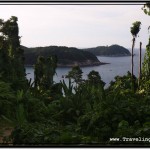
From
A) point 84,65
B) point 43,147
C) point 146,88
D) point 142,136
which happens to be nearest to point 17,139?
point 43,147

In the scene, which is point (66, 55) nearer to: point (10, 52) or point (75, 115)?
point (75, 115)

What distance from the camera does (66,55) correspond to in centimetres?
877

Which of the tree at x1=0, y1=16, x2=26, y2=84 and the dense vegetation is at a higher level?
the tree at x1=0, y1=16, x2=26, y2=84

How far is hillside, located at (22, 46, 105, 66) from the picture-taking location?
8250mm

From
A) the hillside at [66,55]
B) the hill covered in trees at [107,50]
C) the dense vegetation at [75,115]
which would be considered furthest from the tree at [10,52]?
the hill covered in trees at [107,50]

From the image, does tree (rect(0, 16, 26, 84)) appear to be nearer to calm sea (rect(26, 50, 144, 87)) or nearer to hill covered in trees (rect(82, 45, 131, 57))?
calm sea (rect(26, 50, 144, 87))

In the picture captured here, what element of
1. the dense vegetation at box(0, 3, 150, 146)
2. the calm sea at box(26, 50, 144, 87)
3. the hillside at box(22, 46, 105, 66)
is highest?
the hillside at box(22, 46, 105, 66)

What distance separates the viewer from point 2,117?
839 centimetres

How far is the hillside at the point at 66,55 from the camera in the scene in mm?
8250

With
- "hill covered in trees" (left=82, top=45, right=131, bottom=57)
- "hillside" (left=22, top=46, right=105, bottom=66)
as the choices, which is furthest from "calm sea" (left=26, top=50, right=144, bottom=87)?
"hill covered in trees" (left=82, top=45, right=131, bottom=57)

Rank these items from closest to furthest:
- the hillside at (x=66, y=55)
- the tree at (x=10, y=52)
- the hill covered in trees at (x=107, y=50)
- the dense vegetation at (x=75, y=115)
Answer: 1. the dense vegetation at (x=75, y=115)
2. the hill covered in trees at (x=107, y=50)
3. the hillside at (x=66, y=55)
4. the tree at (x=10, y=52)

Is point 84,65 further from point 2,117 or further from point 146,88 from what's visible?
point 146,88

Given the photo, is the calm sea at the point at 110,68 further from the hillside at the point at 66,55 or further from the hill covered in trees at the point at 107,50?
the hill covered in trees at the point at 107,50

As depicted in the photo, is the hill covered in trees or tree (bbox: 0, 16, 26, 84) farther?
tree (bbox: 0, 16, 26, 84)
